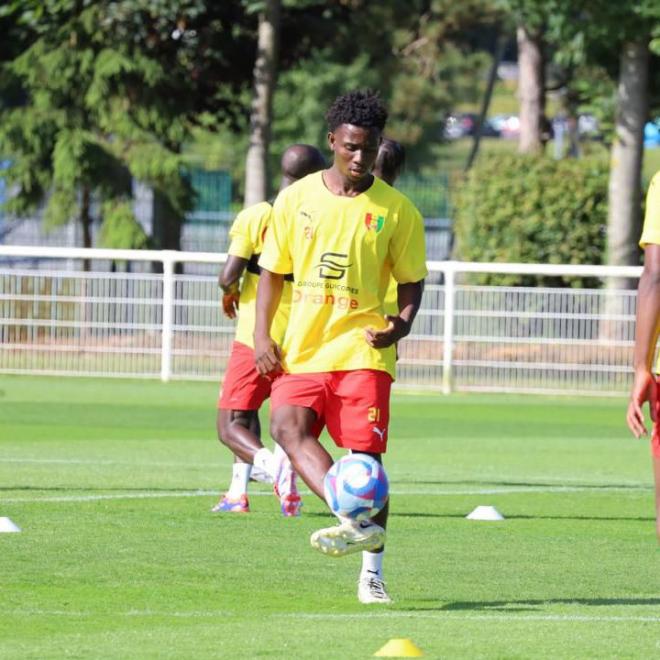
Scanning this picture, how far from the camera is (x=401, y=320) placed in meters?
8.23

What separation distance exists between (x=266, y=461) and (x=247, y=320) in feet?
3.55

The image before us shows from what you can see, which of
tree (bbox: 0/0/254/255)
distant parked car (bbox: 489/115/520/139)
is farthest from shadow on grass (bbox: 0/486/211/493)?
distant parked car (bbox: 489/115/520/139)

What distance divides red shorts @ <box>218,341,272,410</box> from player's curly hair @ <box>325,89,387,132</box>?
302 centimetres

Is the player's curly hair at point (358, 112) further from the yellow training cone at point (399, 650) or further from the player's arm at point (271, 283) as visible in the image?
the yellow training cone at point (399, 650)

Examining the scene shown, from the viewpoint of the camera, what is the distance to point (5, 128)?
3147 cm

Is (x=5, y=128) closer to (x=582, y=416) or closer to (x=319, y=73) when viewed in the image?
(x=582, y=416)

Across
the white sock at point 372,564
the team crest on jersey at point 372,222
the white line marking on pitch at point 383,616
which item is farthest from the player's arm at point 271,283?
the white line marking on pitch at point 383,616

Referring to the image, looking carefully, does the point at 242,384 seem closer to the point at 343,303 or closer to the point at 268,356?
the point at 268,356

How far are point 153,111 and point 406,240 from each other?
23.7m

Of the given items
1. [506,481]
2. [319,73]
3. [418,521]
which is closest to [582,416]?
[506,481]

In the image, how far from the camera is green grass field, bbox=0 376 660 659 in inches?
279

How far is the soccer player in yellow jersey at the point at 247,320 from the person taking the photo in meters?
10.9

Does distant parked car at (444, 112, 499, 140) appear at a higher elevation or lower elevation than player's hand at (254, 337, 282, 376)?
higher

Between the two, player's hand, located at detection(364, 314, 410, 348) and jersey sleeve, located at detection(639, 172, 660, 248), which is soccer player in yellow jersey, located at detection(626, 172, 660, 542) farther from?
player's hand, located at detection(364, 314, 410, 348)
